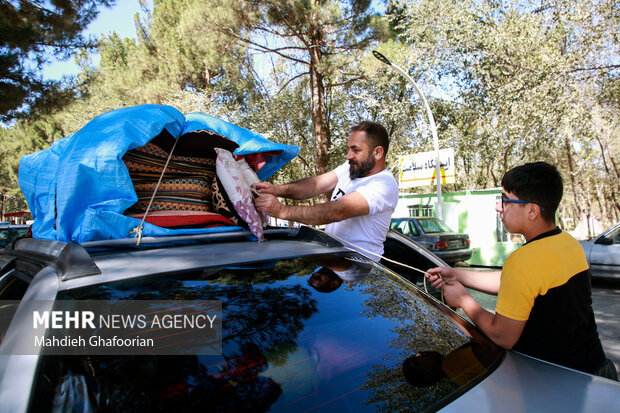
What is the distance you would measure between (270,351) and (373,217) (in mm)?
1517

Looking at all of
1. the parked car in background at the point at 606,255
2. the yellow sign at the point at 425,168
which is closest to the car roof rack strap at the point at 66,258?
the parked car in background at the point at 606,255

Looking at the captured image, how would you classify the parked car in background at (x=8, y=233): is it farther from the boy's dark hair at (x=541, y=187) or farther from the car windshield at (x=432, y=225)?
the boy's dark hair at (x=541, y=187)

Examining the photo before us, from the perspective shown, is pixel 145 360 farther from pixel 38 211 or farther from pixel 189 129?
pixel 38 211

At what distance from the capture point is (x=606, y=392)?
1282 mm

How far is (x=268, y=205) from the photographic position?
2264 millimetres

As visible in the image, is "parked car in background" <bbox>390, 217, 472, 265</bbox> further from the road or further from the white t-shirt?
the white t-shirt

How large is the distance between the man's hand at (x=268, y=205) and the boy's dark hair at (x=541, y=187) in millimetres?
1233

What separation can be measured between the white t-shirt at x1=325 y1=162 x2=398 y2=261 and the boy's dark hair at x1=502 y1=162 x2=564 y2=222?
0.89 metres

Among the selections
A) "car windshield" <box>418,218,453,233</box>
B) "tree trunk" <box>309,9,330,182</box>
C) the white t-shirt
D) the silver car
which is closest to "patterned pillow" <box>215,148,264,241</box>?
the silver car

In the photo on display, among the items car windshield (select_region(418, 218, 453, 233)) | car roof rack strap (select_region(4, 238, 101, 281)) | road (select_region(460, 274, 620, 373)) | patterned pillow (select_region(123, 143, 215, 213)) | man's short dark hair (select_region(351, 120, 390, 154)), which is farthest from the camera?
car windshield (select_region(418, 218, 453, 233))

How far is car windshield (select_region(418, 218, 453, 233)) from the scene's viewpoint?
10305mm

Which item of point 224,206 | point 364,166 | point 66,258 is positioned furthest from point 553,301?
point 66,258

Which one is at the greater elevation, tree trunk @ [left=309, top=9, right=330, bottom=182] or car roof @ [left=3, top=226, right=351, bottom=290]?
tree trunk @ [left=309, top=9, right=330, bottom=182]

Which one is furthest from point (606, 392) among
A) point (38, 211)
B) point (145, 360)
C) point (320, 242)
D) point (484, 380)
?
point (38, 211)
